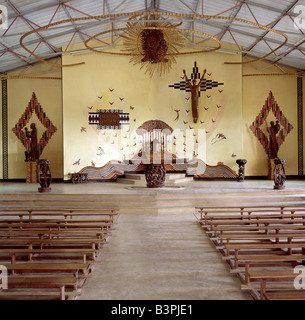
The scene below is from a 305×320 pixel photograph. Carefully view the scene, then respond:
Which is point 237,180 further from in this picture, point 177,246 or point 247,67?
point 177,246

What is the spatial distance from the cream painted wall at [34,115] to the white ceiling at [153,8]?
801 mm

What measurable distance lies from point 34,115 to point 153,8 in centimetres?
606

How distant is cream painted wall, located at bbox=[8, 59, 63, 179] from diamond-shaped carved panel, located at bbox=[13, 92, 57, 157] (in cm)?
12

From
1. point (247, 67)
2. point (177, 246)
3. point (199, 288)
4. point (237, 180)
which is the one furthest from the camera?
point (247, 67)

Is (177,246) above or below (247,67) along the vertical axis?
below

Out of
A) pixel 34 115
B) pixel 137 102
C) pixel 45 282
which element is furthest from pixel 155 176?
pixel 45 282

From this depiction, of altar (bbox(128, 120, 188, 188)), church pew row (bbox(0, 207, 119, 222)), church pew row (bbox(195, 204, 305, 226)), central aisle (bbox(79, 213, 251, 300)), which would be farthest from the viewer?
altar (bbox(128, 120, 188, 188))

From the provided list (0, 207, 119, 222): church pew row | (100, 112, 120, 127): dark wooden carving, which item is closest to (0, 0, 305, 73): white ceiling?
(100, 112, 120, 127): dark wooden carving

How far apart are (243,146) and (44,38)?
8.09 metres

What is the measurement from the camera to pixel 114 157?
41.5 ft

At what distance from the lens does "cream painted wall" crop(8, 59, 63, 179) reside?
43.7 ft

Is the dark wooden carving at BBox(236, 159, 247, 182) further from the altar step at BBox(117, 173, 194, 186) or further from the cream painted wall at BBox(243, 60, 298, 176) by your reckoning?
the altar step at BBox(117, 173, 194, 186)

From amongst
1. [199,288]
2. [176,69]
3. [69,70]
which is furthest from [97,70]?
[199,288]

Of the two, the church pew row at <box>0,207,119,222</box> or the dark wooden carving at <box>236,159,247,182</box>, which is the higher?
the dark wooden carving at <box>236,159,247,182</box>
